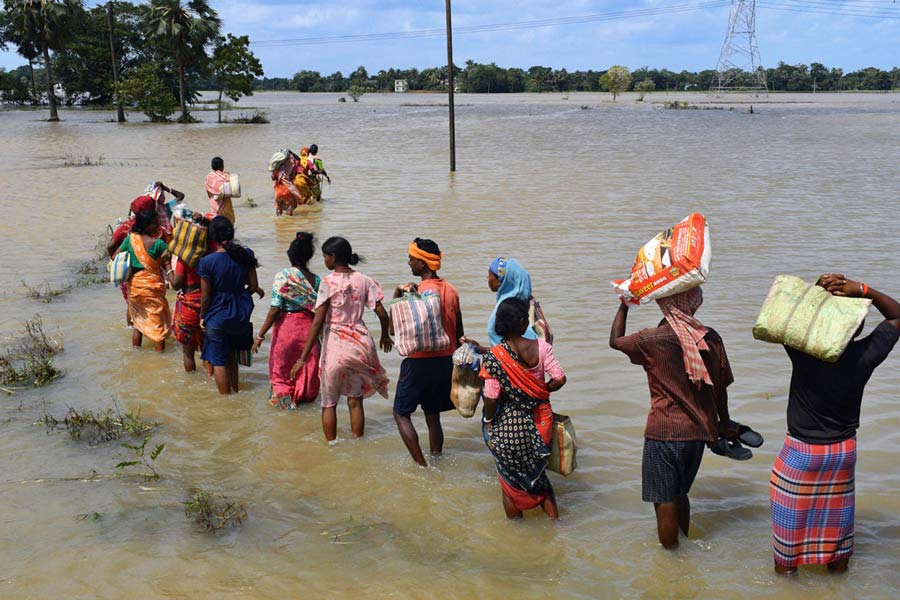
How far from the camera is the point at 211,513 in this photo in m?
4.49

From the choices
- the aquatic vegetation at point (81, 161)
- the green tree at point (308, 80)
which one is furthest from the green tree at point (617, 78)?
the aquatic vegetation at point (81, 161)

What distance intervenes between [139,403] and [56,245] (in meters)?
7.53

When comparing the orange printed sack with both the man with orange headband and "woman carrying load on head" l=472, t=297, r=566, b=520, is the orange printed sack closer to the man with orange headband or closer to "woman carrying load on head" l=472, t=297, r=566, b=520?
"woman carrying load on head" l=472, t=297, r=566, b=520

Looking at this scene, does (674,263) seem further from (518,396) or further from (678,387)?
(518,396)

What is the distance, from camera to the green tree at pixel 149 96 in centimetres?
4878

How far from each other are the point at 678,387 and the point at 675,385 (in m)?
0.02

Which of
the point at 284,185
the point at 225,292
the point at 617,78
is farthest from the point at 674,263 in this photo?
the point at 617,78

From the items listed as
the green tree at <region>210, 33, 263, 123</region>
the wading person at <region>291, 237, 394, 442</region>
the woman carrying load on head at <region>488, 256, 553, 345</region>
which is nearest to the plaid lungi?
the woman carrying load on head at <region>488, 256, 553, 345</region>

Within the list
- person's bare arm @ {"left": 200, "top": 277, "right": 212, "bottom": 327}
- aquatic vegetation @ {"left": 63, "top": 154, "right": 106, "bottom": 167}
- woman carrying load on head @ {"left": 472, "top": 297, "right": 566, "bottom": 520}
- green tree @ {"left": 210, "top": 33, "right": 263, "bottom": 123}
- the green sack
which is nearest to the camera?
the green sack

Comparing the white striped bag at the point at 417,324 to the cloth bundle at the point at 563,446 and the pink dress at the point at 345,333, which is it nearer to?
the pink dress at the point at 345,333

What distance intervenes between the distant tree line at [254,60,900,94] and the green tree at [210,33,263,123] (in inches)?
3418

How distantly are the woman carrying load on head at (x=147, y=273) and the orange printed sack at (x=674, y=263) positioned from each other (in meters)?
4.80

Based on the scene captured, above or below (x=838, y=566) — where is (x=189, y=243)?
above

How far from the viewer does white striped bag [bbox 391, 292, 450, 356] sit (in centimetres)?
482
